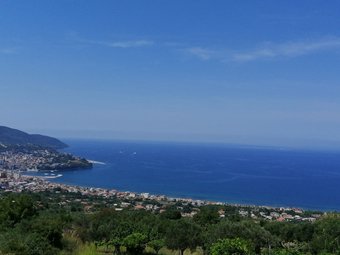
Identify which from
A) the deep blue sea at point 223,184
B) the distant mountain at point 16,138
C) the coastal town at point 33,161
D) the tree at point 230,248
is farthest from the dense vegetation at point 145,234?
the distant mountain at point 16,138

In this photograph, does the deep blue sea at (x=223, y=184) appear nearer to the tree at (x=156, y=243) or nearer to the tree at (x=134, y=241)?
the tree at (x=156, y=243)

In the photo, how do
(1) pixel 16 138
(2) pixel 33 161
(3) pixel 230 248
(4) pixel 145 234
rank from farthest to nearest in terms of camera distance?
(1) pixel 16 138 < (2) pixel 33 161 < (4) pixel 145 234 < (3) pixel 230 248

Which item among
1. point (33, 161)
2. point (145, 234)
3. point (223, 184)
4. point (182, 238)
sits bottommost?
point (33, 161)

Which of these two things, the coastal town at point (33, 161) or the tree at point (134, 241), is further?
the coastal town at point (33, 161)

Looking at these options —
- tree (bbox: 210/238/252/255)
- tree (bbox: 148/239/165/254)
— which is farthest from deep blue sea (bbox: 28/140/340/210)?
tree (bbox: 210/238/252/255)

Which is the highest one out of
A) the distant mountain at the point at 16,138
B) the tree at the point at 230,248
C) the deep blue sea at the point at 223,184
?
the tree at the point at 230,248

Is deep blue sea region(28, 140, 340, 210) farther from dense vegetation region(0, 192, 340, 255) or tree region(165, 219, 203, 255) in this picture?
tree region(165, 219, 203, 255)

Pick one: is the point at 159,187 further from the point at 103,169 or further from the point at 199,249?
the point at 199,249

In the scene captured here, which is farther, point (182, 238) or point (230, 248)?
point (182, 238)

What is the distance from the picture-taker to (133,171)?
270 ft

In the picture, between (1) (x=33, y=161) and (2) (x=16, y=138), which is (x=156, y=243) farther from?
(2) (x=16, y=138)

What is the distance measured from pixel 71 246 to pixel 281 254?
445 centimetres

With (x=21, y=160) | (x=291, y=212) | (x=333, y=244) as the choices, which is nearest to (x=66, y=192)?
(x=291, y=212)

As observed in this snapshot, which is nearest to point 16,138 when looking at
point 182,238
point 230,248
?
point 182,238
